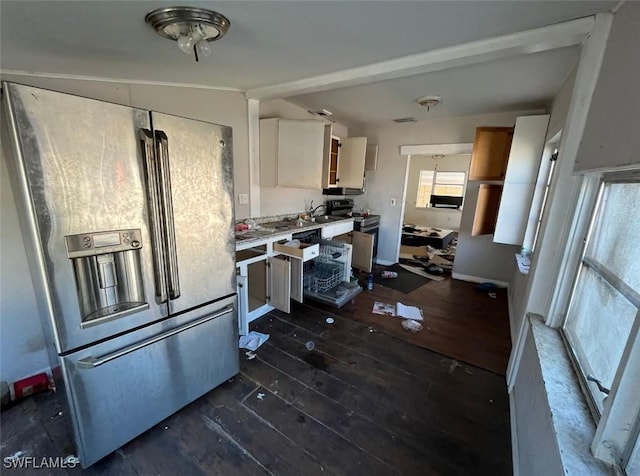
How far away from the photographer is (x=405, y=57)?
5.56 ft

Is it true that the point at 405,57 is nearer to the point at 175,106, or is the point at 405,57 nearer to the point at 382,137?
the point at 175,106

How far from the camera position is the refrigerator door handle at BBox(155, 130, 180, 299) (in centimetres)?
127

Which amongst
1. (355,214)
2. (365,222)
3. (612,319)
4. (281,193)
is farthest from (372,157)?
(612,319)

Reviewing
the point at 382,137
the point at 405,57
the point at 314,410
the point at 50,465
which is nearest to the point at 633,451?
the point at 314,410

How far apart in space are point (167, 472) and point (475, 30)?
271cm

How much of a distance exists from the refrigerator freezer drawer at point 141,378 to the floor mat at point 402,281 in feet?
7.95

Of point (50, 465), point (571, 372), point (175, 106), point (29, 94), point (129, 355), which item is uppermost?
point (175, 106)

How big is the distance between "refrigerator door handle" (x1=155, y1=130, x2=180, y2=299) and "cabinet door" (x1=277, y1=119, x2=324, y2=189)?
1.64 meters

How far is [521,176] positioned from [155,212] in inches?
129

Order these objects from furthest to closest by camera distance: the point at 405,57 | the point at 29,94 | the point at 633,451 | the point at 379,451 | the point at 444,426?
the point at 405,57, the point at 444,426, the point at 379,451, the point at 29,94, the point at 633,451

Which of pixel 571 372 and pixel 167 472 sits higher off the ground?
pixel 571 372

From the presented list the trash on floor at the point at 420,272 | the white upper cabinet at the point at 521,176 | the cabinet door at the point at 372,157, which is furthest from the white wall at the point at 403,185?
the white upper cabinet at the point at 521,176

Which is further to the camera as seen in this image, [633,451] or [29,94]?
[29,94]

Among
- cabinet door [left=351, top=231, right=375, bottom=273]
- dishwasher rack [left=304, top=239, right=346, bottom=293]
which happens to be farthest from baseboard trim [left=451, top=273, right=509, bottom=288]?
dishwasher rack [left=304, top=239, right=346, bottom=293]
